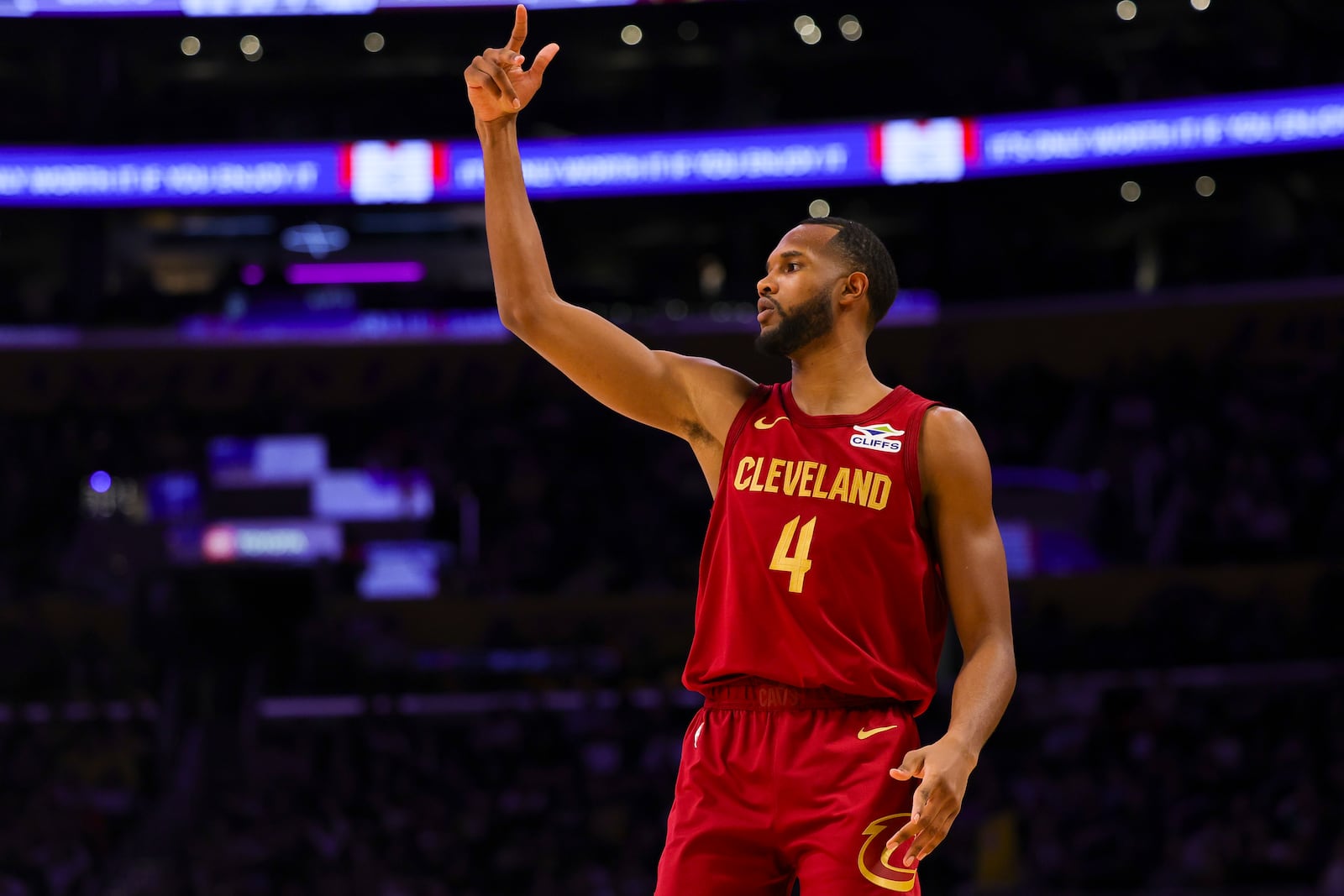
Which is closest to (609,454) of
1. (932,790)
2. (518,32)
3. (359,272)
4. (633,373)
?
(359,272)

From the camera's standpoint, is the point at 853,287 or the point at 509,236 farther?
the point at 853,287

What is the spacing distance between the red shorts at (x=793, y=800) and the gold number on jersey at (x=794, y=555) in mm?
236

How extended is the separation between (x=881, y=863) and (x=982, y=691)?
0.42m

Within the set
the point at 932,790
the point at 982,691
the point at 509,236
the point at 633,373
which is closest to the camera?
the point at 932,790

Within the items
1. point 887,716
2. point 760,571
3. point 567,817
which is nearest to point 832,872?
point 887,716

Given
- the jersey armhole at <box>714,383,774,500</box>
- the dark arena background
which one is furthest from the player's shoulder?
the dark arena background

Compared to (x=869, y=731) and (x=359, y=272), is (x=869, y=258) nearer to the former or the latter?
(x=869, y=731)

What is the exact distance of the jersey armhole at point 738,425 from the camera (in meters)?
3.62

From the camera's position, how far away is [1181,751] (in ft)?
42.3

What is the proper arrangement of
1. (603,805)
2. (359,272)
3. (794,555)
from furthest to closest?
(359,272) → (603,805) → (794,555)

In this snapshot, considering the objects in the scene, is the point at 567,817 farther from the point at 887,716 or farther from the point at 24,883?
the point at 887,716

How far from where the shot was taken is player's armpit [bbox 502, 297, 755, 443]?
3559 millimetres

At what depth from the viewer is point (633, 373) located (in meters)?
3.63

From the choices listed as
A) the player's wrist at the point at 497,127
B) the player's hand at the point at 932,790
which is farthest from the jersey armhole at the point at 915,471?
the player's wrist at the point at 497,127
